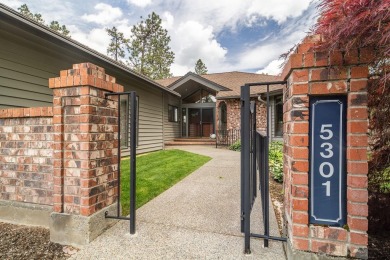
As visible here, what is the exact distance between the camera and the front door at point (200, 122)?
16.0 m

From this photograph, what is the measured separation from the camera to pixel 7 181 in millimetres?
2686

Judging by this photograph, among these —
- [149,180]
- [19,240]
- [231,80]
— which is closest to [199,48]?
[231,80]

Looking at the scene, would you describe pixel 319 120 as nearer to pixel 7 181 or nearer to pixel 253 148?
pixel 253 148

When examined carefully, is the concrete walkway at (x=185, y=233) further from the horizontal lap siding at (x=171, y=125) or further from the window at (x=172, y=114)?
the window at (x=172, y=114)

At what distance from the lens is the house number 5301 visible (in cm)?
158

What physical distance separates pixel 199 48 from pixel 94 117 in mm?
38781

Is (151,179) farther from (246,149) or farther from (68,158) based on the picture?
(246,149)

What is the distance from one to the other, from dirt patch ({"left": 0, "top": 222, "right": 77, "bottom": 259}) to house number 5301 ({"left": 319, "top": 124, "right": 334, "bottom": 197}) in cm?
234

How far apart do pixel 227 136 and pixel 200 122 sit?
3.99m

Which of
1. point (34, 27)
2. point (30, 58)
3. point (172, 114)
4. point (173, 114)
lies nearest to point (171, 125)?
point (172, 114)

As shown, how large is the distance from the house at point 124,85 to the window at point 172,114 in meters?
0.07

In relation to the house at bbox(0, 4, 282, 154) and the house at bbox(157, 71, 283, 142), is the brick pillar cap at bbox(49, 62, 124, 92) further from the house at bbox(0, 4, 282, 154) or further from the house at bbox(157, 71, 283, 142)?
the house at bbox(157, 71, 283, 142)

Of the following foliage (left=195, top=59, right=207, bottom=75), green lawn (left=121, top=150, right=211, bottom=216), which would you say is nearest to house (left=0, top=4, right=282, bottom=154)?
green lawn (left=121, top=150, right=211, bottom=216)

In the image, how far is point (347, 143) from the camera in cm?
153
